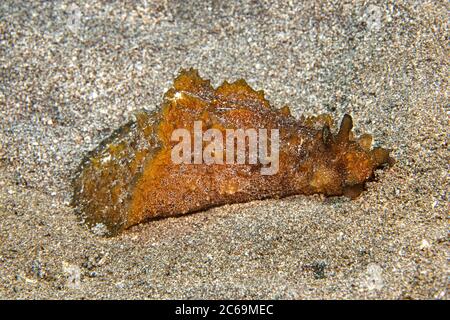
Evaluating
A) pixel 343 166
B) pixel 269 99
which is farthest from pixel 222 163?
pixel 269 99

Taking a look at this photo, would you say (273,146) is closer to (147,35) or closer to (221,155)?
(221,155)

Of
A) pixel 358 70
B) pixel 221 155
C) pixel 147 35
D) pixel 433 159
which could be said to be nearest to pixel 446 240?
pixel 433 159

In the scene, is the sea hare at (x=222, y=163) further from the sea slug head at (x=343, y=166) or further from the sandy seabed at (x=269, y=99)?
the sandy seabed at (x=269, y=99)

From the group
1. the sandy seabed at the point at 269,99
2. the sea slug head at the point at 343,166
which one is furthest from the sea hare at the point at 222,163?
the sandy seabed at the point at 269,99

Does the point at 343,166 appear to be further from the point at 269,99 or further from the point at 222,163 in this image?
the point at 269,99

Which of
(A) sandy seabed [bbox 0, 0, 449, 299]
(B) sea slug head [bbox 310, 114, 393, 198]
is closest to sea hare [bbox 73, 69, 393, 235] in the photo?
(B) sea slug head [bbox 310, 114, 393, 198]

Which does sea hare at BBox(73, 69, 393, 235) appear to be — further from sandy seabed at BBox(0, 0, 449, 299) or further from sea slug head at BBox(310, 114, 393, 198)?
sandy seabed at BBox(0, 0, 449, 299)

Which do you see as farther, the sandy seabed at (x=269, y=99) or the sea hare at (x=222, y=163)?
the sea hare at (x=222, y=163)
